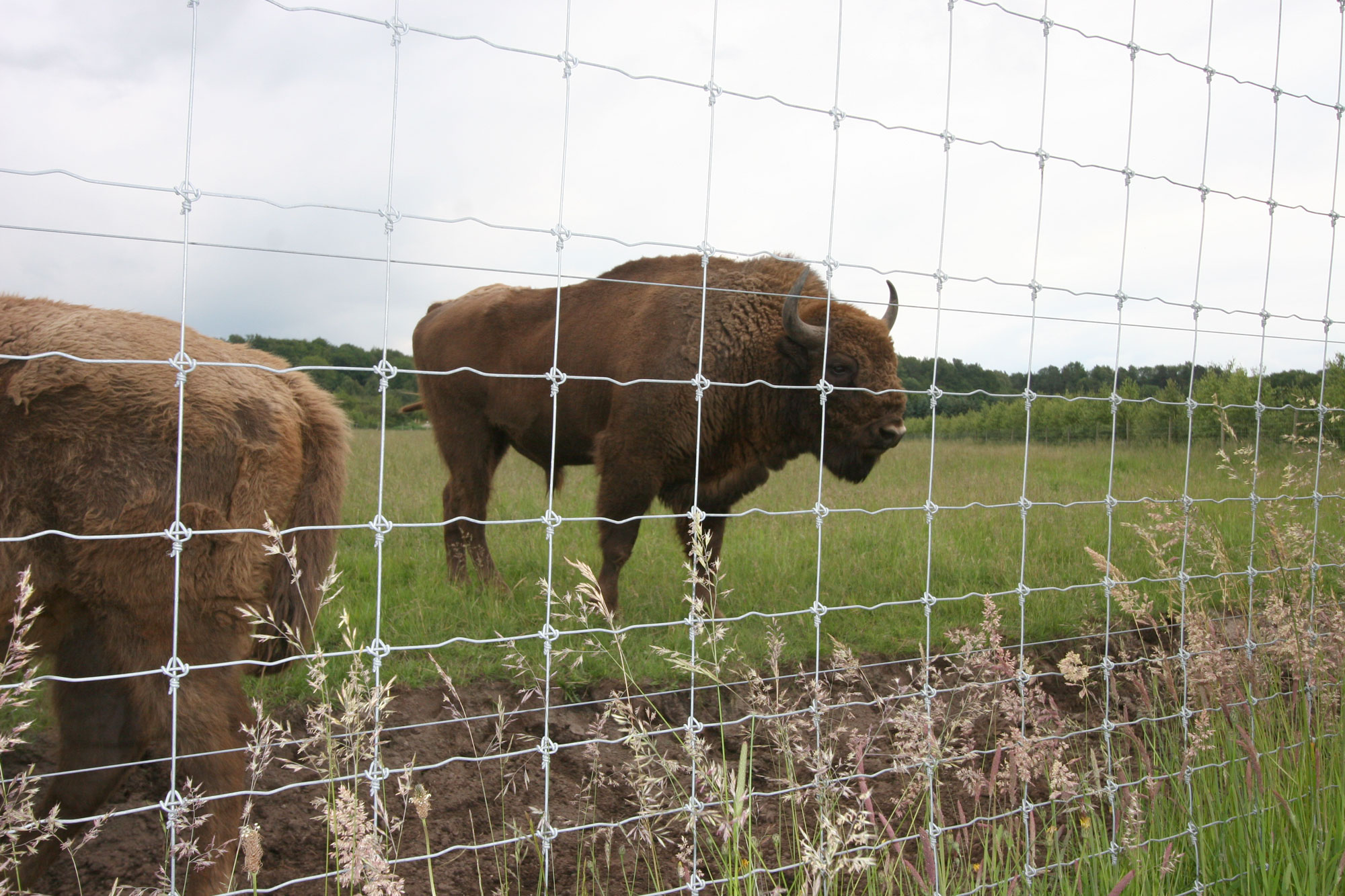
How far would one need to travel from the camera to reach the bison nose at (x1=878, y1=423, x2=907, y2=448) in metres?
4.72

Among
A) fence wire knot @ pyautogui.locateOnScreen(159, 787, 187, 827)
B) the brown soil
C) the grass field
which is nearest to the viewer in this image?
fence wire knot @ pyautogui.locateOnScreen(159, 787, 187, 827)

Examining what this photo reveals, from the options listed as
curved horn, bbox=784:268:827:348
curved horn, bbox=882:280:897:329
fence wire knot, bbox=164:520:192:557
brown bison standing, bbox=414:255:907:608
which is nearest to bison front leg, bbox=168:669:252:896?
fence wire knot, bbox=164:520:192:557

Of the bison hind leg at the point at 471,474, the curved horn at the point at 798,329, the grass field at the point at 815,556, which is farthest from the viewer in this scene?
the bison hind leg at the point at 471,474

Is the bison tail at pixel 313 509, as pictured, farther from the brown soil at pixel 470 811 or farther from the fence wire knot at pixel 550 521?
the fence wire knot at pixel 550 521

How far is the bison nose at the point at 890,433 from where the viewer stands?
4.72 m

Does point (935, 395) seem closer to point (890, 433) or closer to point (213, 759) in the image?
point (890, 433)

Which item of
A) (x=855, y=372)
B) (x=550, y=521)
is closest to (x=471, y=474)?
(x=855, y=372)

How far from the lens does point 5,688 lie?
160 cm

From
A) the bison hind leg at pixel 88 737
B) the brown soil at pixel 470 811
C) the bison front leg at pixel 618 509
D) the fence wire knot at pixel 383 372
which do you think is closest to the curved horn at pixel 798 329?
the bison front leg at pixel 618 509

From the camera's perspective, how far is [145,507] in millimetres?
2408

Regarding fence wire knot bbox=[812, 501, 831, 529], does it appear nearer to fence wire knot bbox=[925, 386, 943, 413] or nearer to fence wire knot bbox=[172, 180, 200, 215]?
fence wire knot bbox=[925, 386, 943, 413]

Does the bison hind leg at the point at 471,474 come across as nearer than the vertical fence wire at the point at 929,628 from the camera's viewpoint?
No

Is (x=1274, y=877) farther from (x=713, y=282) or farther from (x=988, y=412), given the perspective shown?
(x=988, y=412)

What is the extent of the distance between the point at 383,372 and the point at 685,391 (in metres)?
2.87
